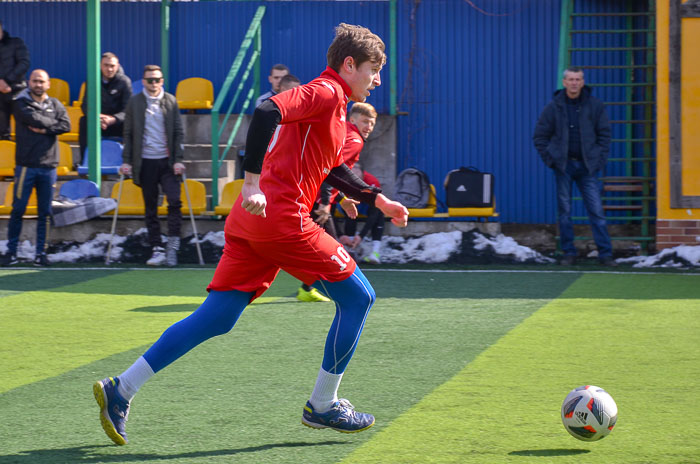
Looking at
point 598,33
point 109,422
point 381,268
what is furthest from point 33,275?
point 598,33

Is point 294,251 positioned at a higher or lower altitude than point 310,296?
higher

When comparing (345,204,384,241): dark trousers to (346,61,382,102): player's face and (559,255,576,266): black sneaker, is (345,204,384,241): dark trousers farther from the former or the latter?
(346,61,382,102): player's face

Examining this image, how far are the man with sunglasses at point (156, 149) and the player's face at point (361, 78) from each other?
8206mm

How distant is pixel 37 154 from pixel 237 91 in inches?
163

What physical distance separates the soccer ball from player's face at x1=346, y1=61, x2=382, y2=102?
1.67m

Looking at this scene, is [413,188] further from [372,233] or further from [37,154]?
[37,154]

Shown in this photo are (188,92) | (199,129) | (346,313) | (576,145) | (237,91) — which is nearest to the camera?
(346,313)

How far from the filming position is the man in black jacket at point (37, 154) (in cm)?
1238

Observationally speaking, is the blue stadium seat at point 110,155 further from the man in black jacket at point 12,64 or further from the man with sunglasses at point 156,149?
the man with sunglasses at point 156,149

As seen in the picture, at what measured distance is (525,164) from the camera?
1591cm

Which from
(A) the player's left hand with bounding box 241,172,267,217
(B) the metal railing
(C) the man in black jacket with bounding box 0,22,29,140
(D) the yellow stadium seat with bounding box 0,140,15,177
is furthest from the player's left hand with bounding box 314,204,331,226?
(C) the man in black jacket with bounding box 0,22,29,140

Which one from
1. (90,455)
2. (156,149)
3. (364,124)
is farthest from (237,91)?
(90,455)

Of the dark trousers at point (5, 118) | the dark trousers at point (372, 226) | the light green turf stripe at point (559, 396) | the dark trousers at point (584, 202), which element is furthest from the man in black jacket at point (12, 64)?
the light green turf stripe at point (559, 396)

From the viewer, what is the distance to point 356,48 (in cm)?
470
